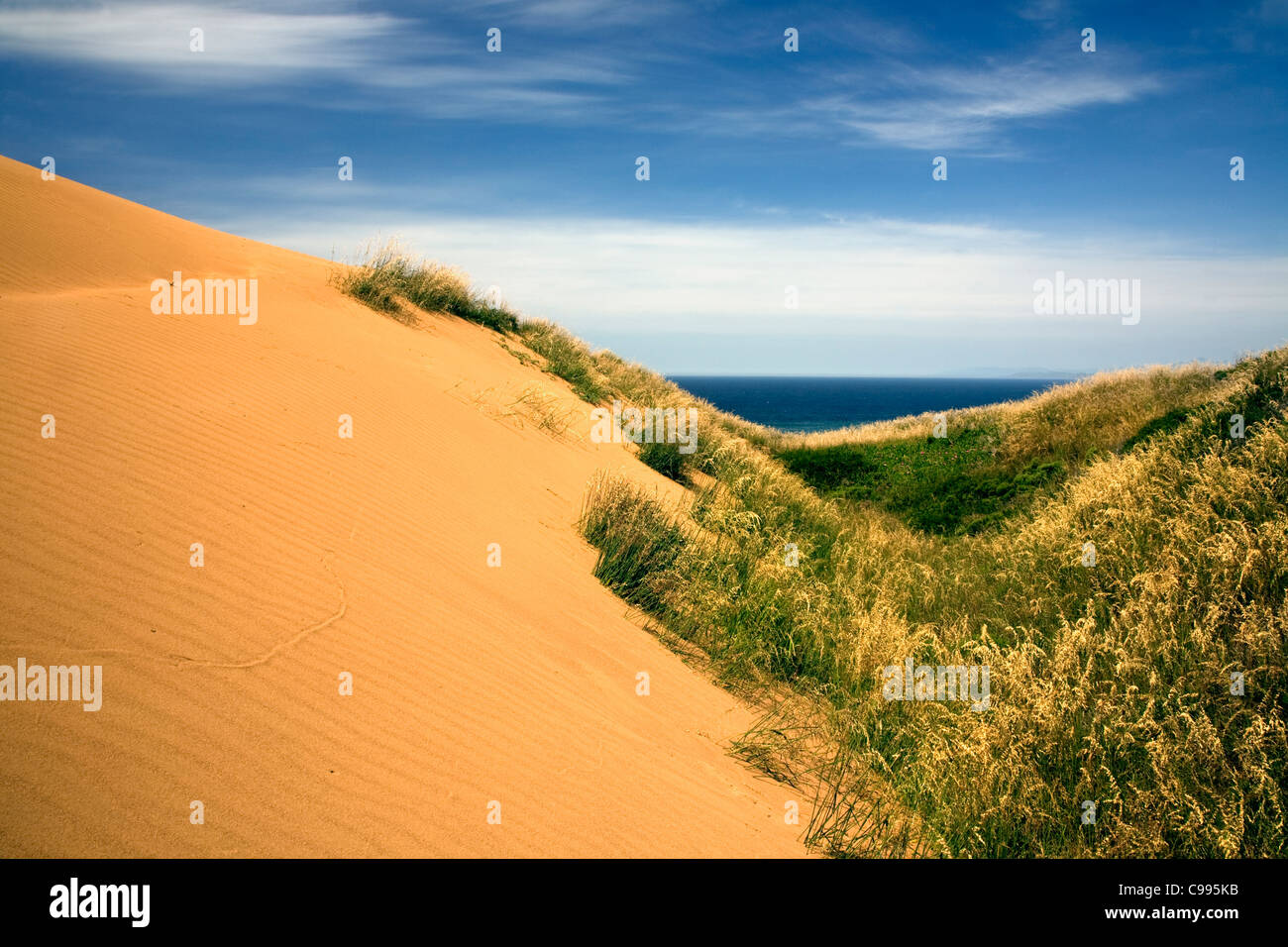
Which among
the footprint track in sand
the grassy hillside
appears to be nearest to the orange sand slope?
the footprint track in sand

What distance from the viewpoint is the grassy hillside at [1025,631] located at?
3695mm

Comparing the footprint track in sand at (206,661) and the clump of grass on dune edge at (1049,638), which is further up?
the footprint track in sand at (206,661)

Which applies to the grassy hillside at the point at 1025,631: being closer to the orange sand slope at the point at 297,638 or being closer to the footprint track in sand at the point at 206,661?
the orange sand slope at the point at 297,638

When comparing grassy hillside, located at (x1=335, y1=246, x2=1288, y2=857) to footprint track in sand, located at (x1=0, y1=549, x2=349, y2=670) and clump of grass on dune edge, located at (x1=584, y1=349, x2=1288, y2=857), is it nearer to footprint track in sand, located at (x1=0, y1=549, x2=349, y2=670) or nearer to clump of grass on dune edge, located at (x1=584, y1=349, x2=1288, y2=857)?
clump of grass on dune edge, located at (x1=584, y1=349, x2=1288, y2=857)

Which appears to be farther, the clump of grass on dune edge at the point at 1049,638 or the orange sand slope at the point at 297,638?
the clump of grass on dune edge at the point at 1049,638

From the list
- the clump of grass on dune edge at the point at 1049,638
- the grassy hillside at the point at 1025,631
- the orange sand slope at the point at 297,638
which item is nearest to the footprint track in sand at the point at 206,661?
the orange sand slope at the point at 297,638

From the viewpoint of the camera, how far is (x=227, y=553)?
4238 millimetres

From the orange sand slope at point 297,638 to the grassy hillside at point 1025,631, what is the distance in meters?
Result: 0.63

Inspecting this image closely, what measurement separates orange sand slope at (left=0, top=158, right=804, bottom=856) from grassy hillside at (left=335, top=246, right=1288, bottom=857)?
0.63 meters

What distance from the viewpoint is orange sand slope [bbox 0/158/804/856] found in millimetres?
2830

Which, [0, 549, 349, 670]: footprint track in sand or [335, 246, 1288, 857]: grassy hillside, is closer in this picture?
[0, 549, 349, 670]: footprint track in sand
